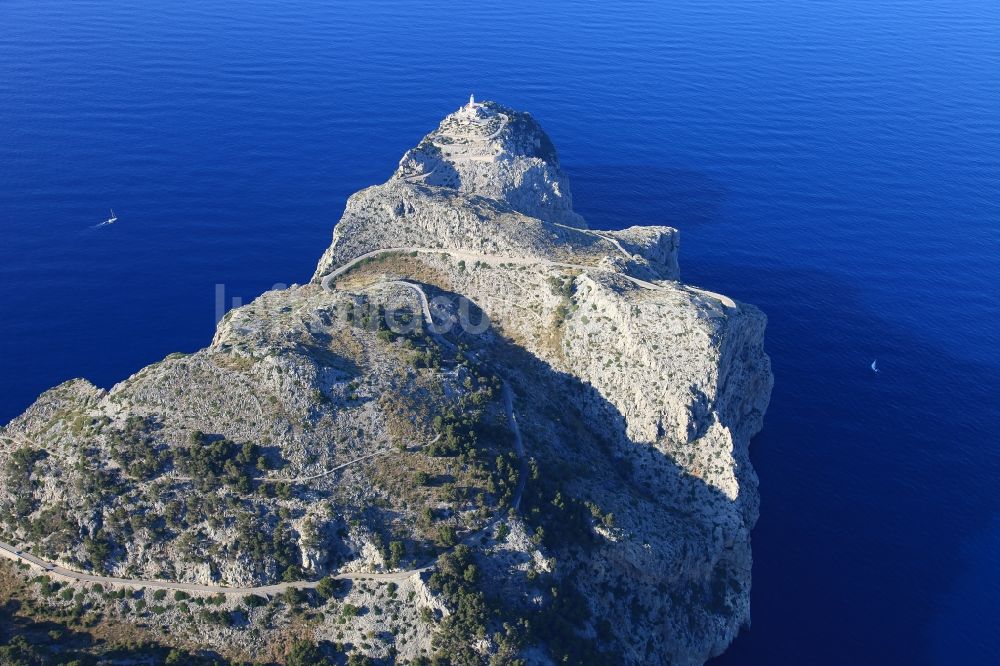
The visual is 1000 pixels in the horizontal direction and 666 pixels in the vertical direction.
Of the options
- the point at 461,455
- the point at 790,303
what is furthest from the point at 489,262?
the point at 790,303

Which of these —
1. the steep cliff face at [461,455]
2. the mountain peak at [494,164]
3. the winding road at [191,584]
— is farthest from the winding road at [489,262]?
the winding road at [191,584]

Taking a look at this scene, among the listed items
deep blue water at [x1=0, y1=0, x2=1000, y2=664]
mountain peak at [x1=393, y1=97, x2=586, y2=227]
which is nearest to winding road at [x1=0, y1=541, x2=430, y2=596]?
deep blue water at [x1=0, y1=0, x2=1000, y2=664]

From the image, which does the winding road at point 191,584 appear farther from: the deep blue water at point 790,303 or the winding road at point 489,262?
the winding road at point 489,262

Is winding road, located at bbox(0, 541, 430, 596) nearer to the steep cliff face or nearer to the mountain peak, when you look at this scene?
the steep cliff face

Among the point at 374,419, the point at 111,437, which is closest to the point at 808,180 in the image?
the point at 374,419

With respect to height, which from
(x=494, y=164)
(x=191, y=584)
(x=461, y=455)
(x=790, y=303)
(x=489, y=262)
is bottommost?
(x=191, y=584)

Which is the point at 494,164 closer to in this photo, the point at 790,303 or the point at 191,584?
the point at 790,303

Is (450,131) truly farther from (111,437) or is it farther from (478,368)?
(111,437)
